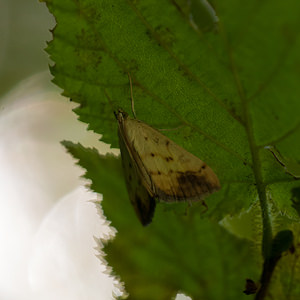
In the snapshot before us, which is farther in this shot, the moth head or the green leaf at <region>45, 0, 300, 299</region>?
the moth head

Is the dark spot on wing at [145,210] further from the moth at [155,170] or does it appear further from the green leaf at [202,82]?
the green leaf at [202,82]

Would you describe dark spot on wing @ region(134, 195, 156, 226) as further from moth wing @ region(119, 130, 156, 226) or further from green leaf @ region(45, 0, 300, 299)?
green leaf @ region(45, 0, 300, 299)

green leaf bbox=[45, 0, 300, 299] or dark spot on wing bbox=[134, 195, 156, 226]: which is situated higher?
green leaf bbox=[45, 0, 300, 299]

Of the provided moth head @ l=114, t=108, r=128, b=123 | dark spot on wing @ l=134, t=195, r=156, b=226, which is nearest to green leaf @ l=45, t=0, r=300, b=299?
moth head @ l=114, t=108, r=128, b=123

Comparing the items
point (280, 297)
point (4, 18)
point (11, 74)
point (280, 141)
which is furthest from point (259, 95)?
point (4, 18)

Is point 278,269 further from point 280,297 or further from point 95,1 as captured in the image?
point 95,1

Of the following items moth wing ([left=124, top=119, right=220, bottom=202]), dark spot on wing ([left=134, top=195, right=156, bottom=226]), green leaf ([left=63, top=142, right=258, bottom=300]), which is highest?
moth wing ([left=124, top=119, right=220, bottom=202])

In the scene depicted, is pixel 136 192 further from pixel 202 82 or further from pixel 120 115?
pixel 202 82
